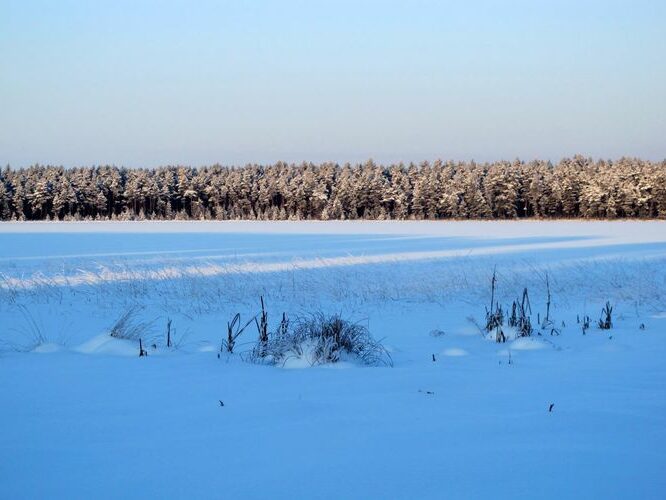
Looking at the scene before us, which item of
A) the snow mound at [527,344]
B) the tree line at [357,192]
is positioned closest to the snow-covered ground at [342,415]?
the snow mound at [527,344]

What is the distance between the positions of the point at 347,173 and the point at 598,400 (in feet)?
276

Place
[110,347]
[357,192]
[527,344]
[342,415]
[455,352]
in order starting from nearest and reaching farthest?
[342,415], [110,347], [455,352], [527,344], [357,192]

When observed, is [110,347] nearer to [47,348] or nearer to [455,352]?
[47,348]

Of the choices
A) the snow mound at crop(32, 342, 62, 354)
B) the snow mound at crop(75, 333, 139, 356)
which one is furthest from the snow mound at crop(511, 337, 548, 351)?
the snow mound at crop(32, 342, 62, 354)

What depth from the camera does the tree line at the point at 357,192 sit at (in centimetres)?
7481

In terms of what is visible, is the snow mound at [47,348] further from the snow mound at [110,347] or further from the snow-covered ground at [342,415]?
the snow mound at [110,347]

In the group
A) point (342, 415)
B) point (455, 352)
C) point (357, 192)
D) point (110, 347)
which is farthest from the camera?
point (357, 192)

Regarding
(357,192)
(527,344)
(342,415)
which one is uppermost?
(357,192)

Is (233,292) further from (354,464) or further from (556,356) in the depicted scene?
(354,464)

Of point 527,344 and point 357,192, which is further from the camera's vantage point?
point 357,192

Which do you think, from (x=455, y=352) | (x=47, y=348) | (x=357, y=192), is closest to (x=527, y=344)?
(x=455, y=352)

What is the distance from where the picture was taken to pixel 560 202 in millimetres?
80688

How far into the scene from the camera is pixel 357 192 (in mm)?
83188

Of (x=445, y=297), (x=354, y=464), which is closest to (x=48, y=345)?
(x=354, y=464)
